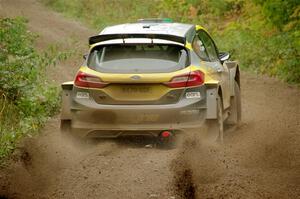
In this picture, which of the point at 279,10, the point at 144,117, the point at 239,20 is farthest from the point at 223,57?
the point at 239,20

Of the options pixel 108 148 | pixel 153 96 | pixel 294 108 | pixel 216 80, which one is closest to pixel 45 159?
pixel 108 148

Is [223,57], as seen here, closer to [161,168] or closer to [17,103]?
[17,103]

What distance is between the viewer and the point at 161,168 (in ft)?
29.3

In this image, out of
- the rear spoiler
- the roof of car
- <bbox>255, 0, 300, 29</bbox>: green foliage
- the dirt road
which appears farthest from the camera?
<bbox>255, 0, 300, 29</bbox>: green foliage

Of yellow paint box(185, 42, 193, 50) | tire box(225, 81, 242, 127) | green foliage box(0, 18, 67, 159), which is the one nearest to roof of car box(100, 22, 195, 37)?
yellow paint box(185, 42, 193, 50)

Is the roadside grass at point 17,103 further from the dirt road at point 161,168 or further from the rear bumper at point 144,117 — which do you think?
the rear bumper at point 144,117

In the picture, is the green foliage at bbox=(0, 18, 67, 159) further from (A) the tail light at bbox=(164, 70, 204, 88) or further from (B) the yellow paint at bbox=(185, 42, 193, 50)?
(B) the yellow paint at bbox=(185, 42, 193, 50)

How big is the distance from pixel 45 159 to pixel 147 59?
5.90ft

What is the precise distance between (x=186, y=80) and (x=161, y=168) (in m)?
1.42

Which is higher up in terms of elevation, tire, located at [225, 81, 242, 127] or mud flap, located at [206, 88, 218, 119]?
mud flap, located at [206, 88, 218, 119]

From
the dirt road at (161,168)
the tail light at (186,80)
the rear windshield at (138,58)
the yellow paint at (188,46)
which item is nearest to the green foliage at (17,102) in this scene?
the dirt road at (161,168)

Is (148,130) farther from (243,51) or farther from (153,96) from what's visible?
(243,51)

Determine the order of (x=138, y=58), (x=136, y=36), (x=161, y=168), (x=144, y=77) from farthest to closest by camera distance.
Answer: (x=136, y=36), (x=138, y=58), (x=144, y=77), (x=161, y=168)

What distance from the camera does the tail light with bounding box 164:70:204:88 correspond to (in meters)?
9.87
